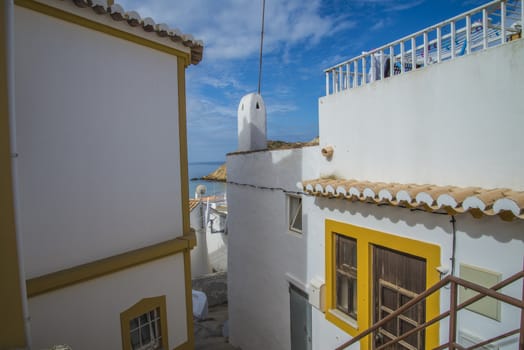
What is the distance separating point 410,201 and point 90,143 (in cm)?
454

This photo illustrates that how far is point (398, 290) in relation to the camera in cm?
453

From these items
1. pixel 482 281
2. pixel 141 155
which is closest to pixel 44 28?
pixel 141 155

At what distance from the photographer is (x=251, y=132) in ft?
29.5

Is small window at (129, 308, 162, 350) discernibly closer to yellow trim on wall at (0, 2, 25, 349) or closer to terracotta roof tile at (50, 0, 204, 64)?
yellow trim on wall at (0, 2, 25, 349)

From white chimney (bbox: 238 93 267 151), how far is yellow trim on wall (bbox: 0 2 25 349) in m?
6.53

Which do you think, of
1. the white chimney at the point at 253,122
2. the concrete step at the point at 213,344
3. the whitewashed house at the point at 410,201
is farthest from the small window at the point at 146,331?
the white chimney at the point at 253,122

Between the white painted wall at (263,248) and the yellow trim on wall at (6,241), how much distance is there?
4.96 metres

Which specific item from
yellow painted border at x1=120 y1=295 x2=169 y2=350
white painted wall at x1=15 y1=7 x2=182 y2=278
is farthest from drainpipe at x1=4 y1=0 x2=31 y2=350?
yellow painted border at x1=120 y1=295 x2=169 y2=350

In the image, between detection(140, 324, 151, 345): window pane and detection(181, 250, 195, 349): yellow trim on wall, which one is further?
detection(181, 250, 195, 349): yellow trim on wall

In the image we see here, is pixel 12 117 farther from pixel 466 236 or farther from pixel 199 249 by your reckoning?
pixel 199 249

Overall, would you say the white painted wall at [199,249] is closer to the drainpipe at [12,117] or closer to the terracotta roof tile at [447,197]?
the terracotta roof tile at [447,197]

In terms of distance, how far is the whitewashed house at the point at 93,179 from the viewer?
3.52 m

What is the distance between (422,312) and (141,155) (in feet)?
16.6

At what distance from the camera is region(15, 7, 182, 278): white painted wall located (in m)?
3.63
